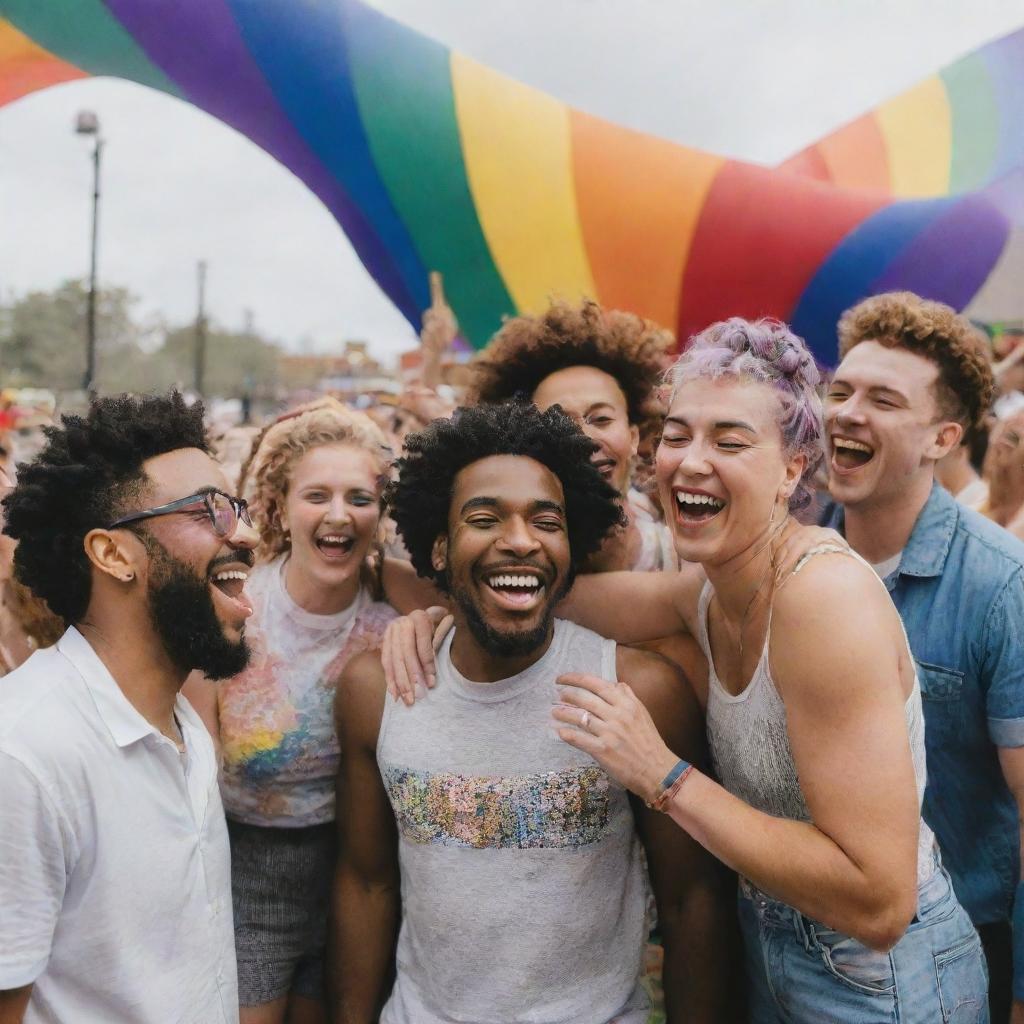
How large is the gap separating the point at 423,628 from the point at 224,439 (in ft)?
12.0

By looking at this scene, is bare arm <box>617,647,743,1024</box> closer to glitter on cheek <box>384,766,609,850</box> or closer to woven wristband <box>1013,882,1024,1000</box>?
glitter on cheek <box>384,766,609,850</box>

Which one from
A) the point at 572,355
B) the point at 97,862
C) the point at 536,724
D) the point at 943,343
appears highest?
the point at 943,343

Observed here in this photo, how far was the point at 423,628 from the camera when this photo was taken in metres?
2.33

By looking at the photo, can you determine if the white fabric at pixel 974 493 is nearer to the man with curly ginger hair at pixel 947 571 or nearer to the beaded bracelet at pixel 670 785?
the man with curly ginger hair at pixel 947 571

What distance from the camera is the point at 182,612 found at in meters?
1.86

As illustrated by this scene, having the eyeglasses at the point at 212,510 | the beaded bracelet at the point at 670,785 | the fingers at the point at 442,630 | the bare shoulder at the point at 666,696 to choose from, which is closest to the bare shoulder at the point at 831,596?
the beaded bracelet at the point at 670,785

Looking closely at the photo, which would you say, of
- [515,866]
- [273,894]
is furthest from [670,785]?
[273,894]

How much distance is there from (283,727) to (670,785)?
4.04 ft

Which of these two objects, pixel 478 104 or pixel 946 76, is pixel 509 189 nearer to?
pixel 478 104

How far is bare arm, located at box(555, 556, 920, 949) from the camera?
1588 millimetres

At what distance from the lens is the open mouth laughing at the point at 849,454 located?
8.49ft

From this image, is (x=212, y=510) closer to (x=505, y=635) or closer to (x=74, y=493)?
(x=74, y=493)

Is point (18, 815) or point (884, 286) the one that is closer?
point (18, 815)

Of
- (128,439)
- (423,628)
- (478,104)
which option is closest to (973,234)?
Answer: (478,104)
